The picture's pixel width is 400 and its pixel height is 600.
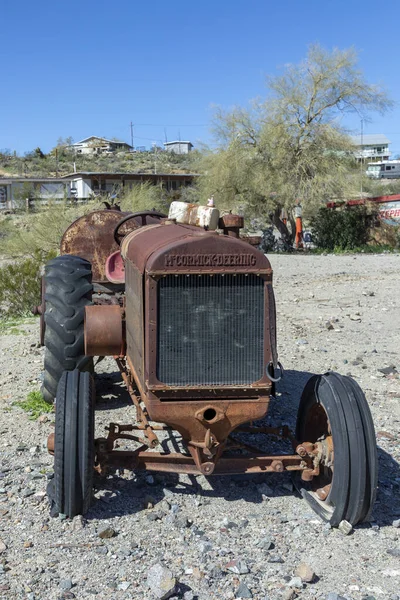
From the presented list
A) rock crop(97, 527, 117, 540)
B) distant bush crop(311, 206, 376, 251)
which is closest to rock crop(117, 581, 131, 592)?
rock crop(97, 527, 117, 540)

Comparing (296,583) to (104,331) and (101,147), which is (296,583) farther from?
(101,147)

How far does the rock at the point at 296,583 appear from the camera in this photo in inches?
138

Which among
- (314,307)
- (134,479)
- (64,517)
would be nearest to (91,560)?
(64,517)

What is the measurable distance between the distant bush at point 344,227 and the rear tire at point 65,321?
66.1ft

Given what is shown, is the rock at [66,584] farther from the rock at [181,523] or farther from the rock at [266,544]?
the rock at [266,544]

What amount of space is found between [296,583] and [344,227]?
22676 mm

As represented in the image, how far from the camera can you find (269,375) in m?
4.03

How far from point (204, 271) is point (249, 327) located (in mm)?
427

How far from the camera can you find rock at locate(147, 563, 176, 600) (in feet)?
11.1

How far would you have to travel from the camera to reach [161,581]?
3.48m

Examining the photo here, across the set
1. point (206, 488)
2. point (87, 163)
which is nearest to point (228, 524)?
point (206, 488)

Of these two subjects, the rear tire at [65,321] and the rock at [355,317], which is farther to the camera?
the rock at [355,317]

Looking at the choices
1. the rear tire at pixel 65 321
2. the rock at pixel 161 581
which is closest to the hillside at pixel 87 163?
the rear tire at pixel 65 321

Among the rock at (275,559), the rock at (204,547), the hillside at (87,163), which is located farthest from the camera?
the hillside at (87,163)
